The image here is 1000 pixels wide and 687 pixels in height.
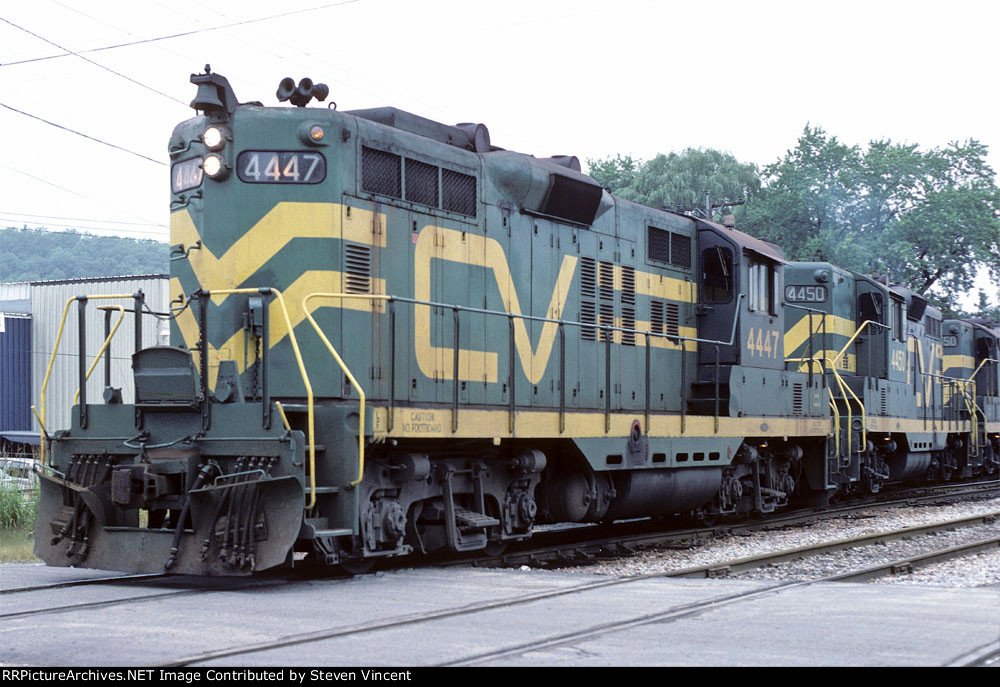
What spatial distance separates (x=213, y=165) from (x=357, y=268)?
1322 millimetres

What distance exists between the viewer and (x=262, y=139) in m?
8.46

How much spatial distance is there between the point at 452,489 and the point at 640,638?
362cm

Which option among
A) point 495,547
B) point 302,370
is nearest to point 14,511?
point 495,547

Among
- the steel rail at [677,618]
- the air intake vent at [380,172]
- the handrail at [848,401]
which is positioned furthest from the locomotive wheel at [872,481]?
the air intake vent at [380,172]

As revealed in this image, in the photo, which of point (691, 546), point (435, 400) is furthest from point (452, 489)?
point (691, 546)

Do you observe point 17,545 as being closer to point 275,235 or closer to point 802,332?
point 275,235

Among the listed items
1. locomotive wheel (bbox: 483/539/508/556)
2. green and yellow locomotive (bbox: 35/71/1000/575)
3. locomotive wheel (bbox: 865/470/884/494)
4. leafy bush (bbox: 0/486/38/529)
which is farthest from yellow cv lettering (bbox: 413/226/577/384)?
locomotive wheel (bbox: 865/470/884/494)

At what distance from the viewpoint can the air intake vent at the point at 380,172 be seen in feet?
28.4

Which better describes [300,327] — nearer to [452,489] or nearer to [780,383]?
[452,489]

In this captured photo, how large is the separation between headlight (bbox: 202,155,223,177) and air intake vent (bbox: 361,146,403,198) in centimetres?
107

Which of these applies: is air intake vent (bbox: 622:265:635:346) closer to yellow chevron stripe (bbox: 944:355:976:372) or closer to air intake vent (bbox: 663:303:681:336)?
air intake vent (bbox: 663:303:681:336)

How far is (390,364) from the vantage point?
854 centimetres

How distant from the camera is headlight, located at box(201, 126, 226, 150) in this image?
8445 millimetres

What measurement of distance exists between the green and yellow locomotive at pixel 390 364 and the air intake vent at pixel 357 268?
0.06 feet
